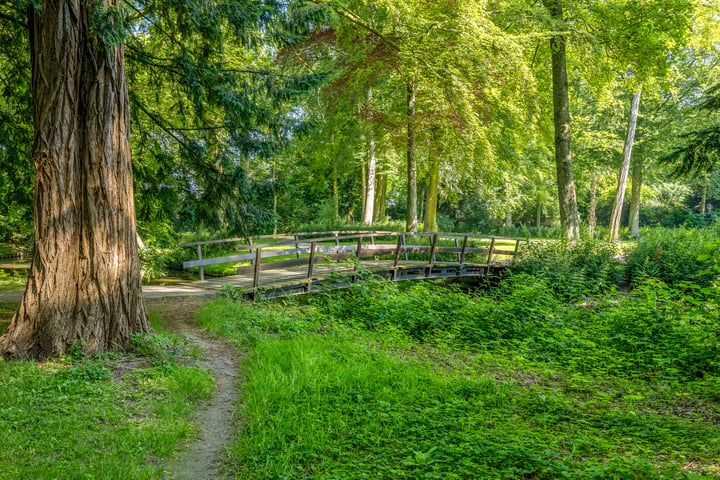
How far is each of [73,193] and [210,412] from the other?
3.45 meters

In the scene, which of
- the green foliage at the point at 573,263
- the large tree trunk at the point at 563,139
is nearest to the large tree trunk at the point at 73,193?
the green foliage at the point at 573,263

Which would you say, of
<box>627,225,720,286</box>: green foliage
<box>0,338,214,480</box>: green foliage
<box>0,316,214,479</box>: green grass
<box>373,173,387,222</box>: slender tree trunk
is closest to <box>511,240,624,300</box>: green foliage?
<box>627,225,720,286</box>: green foliage

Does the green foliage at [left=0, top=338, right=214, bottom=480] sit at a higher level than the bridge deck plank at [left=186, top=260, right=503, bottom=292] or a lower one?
lower

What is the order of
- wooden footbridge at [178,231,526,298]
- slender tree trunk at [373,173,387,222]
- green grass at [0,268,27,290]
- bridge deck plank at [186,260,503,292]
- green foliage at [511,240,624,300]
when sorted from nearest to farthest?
wooden footbridge at [178,231,526,298] → bridge deck plank at [186,260,503,292] → green grass at [0,268,27,290] → green foliage at [511,240,624,300] → slender tree trunk at [373,173,387,222]

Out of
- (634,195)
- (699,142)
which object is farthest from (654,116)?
(699,142)

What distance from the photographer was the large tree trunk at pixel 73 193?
6234mm

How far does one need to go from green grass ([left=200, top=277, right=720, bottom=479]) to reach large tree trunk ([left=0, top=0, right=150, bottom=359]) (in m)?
2.20

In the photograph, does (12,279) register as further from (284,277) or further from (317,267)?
(317,267)

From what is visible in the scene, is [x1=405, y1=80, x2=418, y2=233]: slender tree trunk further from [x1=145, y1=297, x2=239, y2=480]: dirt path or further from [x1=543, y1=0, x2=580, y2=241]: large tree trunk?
[x1=145, y1=297, x2=239, y2=480]: dirt path

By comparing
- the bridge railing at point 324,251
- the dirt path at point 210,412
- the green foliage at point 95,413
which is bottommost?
the dirt path at point 210,412

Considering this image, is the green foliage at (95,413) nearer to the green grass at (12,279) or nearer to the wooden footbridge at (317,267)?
the wooden footbridge at (317,267)

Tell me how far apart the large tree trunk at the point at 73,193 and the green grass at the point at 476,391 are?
7.21ft

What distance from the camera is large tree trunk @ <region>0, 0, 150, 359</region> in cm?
623

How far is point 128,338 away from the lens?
6.56 metres
